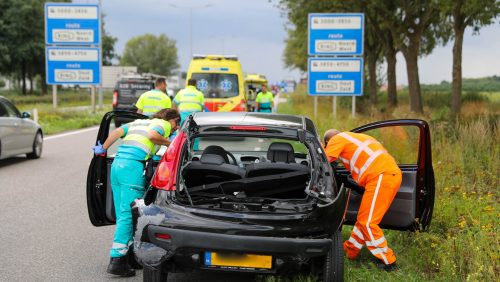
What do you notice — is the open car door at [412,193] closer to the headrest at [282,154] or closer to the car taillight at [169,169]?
the headrest at [282,154]

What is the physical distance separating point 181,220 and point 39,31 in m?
60.8

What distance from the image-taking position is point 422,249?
6344mm

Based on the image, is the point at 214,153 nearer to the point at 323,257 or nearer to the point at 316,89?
the point at 323,257

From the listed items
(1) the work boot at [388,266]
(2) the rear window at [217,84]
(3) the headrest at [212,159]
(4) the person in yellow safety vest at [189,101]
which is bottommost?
(1) the work boot at [388,266]

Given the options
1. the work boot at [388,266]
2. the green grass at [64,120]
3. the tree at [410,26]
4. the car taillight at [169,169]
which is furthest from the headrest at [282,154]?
the tree at [410,26]

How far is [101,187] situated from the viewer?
20.3 ft

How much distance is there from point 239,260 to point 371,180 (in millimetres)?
1777

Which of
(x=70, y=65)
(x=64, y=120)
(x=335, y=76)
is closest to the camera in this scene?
(x=335, y=76)

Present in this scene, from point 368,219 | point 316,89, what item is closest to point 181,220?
point 368,219

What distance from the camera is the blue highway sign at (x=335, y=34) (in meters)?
20.5

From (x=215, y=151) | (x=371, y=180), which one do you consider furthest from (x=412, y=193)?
(x=215, y=151)

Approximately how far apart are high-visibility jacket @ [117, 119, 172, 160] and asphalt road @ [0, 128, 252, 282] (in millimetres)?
1087

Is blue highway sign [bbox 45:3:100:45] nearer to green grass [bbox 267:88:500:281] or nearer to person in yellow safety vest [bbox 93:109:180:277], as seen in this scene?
green grass [bbox 267:88:500:281]

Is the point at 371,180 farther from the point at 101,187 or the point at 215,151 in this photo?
the point at 101,187
